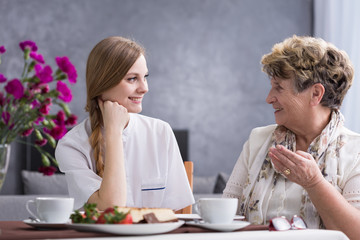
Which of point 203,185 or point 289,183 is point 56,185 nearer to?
point 203,185

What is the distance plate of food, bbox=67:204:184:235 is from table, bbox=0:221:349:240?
0.04ft

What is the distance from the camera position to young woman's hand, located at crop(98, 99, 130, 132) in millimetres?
1934

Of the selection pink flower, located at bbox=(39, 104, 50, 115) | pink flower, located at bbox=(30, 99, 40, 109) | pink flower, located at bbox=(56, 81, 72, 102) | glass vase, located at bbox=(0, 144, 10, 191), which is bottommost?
glass vase, located at bbox=(0, 144, 10, 191)

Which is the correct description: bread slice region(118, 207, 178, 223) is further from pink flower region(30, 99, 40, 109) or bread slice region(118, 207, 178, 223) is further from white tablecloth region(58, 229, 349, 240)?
pink flower region(30, 99, 40, 109)

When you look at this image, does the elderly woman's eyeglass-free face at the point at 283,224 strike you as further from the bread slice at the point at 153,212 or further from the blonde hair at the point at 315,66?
the blonde hair at the point at 315,66

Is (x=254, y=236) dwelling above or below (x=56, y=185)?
above

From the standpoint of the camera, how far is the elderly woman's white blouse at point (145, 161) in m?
1.97

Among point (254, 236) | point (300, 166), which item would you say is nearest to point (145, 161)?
point (300, 166)

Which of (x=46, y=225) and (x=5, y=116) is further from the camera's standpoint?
(x=46, y=225)

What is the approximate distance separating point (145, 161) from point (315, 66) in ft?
2.36

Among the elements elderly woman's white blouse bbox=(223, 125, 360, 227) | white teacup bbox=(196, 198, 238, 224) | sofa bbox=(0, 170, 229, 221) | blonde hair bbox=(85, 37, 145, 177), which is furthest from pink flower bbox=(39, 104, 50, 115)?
sofa bbox=(0, 170, 229, 221)

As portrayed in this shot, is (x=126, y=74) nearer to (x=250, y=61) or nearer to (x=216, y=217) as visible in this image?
(x=216, y=217)

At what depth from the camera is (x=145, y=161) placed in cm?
209

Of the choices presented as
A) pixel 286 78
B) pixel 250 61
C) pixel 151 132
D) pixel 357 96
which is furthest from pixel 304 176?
pixel 250 61
